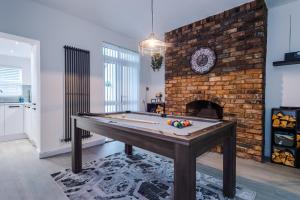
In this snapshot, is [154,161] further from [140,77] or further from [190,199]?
[140,77]

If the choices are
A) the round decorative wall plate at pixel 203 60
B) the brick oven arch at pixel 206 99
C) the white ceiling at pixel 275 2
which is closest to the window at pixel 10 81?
the brick oven arch at pixel 206 99

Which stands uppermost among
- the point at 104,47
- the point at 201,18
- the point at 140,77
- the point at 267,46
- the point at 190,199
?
the point at 201,18

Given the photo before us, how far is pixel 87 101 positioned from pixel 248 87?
3.23 meters

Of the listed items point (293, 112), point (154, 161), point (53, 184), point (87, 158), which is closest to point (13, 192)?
point (53, 184)

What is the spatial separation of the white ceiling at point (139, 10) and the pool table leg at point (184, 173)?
103 inches

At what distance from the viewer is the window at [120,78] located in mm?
4281

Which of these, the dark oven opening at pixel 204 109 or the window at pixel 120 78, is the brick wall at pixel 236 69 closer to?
the dark oven opening at pixel 204 109

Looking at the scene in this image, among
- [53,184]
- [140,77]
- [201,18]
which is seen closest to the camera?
[53,184]

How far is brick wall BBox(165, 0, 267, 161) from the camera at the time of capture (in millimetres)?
2828

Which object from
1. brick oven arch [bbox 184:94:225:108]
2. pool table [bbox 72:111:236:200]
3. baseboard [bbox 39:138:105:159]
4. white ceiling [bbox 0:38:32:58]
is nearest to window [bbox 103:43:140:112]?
baseboard [bbox 39:138:105:159]

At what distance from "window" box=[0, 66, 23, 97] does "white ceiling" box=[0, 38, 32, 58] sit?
46cm

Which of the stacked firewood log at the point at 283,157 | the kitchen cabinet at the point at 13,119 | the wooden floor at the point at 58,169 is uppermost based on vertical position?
the kitchen cabinet at the point at 13,119

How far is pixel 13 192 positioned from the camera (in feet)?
6.29

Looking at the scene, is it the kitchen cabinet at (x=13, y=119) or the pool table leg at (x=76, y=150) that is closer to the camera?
the pool table leg at (x=76, y=150)
